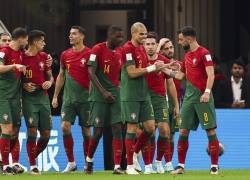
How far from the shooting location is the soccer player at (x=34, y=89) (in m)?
23.5

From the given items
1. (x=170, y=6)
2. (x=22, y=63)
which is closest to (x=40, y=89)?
(x=22, y=63)

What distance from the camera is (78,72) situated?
24.5 meters

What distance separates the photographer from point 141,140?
77.2 feet

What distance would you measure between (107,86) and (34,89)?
1253mm

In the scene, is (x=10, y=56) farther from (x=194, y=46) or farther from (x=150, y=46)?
(x=194, y=46)

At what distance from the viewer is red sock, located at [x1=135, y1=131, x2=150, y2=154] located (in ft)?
76.8

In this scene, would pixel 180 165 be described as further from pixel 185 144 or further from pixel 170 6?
pixel 170 6

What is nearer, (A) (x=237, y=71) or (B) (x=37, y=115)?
(B) (x=37, y=115)

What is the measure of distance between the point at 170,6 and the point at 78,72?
7404 mm

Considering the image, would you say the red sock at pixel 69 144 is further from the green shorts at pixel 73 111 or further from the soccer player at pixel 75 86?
the green shorts at pixel 73 111

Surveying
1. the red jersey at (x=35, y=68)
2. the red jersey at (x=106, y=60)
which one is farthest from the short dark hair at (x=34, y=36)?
the red jersey at (x=106, y=60)

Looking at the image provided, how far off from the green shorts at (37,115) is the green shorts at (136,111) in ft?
4.61

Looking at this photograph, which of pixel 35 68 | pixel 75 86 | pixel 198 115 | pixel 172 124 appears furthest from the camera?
pixel 172 124

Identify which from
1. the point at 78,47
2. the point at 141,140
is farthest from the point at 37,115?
the point at 141,140
